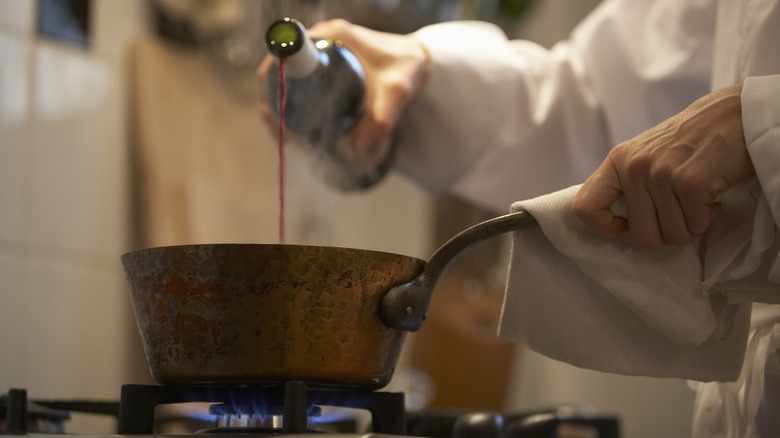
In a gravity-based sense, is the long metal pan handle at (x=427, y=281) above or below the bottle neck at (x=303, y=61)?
below

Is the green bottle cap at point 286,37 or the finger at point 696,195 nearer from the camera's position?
the finger at point 696,195

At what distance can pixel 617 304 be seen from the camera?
58cm

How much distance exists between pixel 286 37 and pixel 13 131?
1.65ft

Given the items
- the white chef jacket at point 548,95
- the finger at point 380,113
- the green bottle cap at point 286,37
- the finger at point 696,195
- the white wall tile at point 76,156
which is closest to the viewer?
the finger at point 696,195

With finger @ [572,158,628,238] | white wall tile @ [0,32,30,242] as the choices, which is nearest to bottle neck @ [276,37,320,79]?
finger @ [572,158,628,238]

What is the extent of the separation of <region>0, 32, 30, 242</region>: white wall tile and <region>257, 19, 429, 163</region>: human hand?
1.08 ft

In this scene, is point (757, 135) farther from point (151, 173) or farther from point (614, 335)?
point (151, 173)

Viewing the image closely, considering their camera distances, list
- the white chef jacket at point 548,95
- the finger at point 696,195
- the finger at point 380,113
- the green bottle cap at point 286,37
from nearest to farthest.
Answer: the finger at point 696,195 < the green bottle cap at point 286,37 < the finger at point 380,113 < the white chef jacket at point 548,95

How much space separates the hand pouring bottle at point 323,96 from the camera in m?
0.63

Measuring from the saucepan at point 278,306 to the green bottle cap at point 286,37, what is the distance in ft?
0.60

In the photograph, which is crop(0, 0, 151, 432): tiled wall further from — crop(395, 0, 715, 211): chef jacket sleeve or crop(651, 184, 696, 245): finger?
crop(651, 184, 696, 245): finger

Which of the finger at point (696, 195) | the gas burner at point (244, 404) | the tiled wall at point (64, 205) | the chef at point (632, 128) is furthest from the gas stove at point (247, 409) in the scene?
the tiled wall at point (64, 205)

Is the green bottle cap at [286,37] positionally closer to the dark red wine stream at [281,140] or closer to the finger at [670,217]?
the dark red wine stream at [281,140]

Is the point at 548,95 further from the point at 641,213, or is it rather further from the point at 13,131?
the point at 13,131
